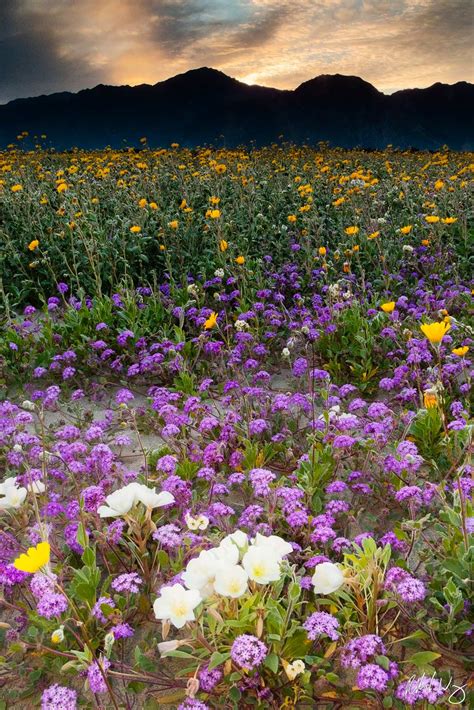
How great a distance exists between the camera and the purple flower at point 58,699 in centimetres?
226

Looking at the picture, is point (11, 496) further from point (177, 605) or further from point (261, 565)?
point (261, 565)

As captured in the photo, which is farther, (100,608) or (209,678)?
(100,608)

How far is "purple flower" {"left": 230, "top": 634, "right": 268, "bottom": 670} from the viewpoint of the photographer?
2.13 m

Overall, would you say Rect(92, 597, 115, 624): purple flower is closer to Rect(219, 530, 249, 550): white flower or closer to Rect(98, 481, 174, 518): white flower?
Rect(98, 481, 174, 518): white flower

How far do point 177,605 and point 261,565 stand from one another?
0.33m

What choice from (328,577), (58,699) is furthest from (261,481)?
(58,699)

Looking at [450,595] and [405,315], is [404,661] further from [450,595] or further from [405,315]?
Answer: [405,315]

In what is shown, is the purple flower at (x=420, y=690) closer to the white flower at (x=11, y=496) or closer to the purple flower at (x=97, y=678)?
the purple flower at (x=97, y=678)

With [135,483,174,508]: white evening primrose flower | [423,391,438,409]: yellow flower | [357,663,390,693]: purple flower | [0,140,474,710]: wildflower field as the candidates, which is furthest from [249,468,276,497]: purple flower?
[423,391,438,409]: yellow flower

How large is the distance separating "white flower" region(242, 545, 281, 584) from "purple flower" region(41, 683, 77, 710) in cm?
89

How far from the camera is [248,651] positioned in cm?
213

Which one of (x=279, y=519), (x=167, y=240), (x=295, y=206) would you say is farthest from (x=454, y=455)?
(x=295, y=206)

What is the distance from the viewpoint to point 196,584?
7.09ft

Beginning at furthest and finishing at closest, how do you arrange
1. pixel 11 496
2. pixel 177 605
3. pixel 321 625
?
pixel 11 496
pixel 321 625
pixel 177 605
